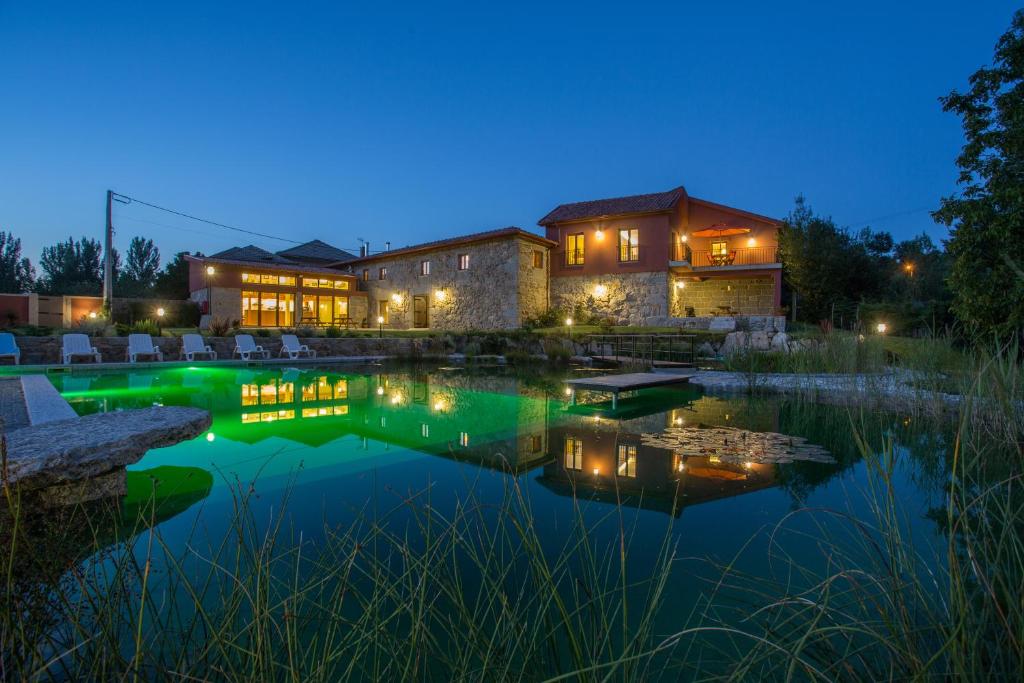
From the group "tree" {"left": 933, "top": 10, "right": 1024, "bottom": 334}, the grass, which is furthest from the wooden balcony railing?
the grass

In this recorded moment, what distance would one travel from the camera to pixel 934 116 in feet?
165

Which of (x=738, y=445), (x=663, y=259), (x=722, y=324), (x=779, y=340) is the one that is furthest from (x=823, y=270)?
(x=738, y=445)

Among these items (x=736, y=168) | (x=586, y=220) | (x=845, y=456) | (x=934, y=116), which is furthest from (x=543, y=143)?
(x=845, y=456)

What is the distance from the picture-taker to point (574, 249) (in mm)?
20891

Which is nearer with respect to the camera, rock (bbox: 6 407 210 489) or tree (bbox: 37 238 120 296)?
rock (bbox: 6 407 210 489)

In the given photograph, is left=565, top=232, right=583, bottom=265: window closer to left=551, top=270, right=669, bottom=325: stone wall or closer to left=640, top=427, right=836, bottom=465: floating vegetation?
left=551, top=270, right=669, bottom=325: stone wall

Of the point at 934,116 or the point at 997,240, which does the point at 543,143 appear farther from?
the point at 997,240

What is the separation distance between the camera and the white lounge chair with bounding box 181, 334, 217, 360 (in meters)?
12.7

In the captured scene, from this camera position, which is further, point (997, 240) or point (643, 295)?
point (643, 295)

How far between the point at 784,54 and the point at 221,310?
4503 centimetres

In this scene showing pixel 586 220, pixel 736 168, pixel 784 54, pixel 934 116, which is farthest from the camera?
pixel 736 168

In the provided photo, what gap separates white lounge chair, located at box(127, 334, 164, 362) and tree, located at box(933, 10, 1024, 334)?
16.6 metres

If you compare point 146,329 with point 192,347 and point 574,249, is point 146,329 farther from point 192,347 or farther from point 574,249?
point 574,249

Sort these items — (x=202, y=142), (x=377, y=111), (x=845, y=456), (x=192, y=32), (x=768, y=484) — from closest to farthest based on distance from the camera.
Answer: (x=768, y=484)
(x=845, y=456)
(x=192, y=32)
(x=377, y=111)
(x=202, y=142)
